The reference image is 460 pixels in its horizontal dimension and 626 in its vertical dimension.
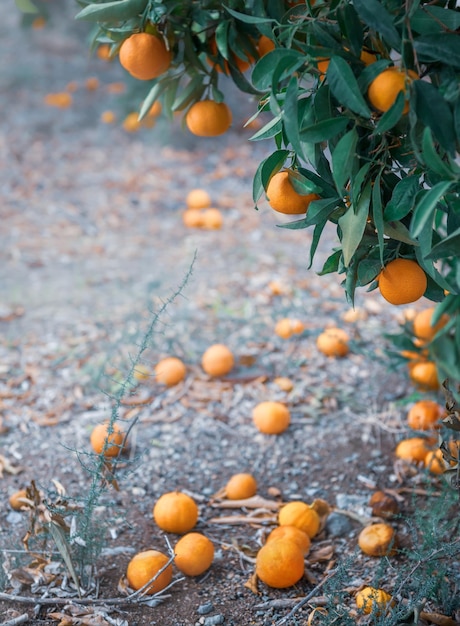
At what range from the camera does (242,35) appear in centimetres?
183

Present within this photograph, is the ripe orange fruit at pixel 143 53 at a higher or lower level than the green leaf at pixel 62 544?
higher

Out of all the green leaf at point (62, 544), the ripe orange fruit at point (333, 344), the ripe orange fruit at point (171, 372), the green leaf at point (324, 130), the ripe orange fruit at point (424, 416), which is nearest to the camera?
the green leaf at point (324, 130)

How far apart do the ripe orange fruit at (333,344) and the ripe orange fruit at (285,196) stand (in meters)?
1.82

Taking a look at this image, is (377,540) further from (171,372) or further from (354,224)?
(171,372)

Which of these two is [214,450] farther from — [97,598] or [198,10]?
[198,10]

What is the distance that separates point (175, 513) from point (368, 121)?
1417mm

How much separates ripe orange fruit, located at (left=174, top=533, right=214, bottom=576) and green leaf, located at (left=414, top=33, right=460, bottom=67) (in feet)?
4.96

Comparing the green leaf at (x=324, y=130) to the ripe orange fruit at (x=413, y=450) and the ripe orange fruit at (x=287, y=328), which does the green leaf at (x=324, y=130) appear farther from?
the ripe orange fruit at (x=287, y=328)

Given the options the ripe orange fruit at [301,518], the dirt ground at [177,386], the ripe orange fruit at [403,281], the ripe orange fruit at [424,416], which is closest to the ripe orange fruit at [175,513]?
the dirt ground at [177,386]

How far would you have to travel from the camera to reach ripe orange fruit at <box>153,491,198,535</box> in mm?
2178

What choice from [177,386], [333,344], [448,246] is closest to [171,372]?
[177,386]

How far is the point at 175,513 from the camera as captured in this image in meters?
2.18

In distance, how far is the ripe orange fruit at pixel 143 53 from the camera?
1.67m

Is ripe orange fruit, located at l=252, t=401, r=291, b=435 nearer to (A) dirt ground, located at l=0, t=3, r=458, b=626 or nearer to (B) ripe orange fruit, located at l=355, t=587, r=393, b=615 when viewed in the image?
(A) dirt ground, located at l=0, t=3, r=458, b=626
